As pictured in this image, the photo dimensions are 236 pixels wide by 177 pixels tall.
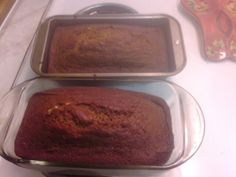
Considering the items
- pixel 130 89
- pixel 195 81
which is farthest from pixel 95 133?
pixel 195 81

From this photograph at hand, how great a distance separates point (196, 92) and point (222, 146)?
16 cm

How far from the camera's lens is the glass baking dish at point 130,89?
1.61 ft

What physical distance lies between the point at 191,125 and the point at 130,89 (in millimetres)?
163

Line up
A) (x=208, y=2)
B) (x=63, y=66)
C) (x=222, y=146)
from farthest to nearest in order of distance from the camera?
(x=208, y=2) → (x=63, y=66) → (x=222, y=146)

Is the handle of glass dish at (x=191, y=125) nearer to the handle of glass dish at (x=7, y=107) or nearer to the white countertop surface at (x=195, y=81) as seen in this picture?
the white countertop surface at (x=195, y=81)

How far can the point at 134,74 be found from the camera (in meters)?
0.65

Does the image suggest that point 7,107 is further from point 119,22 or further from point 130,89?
point 119,22

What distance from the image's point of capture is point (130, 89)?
66 centimetres

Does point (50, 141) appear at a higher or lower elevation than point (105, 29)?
lower

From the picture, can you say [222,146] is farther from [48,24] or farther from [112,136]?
[48,24]

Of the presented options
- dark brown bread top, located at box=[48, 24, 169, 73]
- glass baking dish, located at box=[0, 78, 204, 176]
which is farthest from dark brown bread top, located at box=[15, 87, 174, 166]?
dark brown bread top, located at box=[48, 24, 169, 73]

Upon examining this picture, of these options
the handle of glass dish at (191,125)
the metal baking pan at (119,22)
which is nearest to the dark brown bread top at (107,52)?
the metal baking pan at (119,22)

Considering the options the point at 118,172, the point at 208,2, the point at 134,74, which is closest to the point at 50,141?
the point at 118,172

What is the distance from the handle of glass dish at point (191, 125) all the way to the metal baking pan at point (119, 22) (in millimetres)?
82
